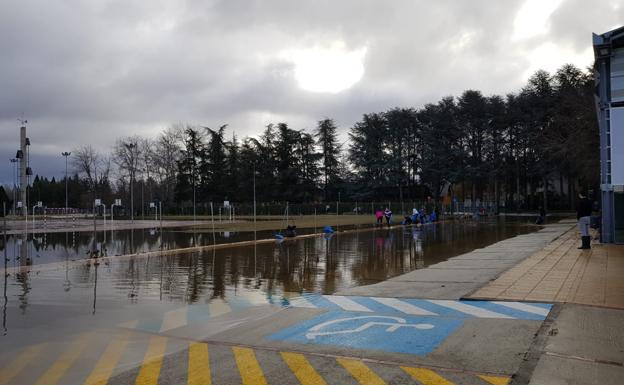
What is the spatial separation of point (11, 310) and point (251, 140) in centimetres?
8061

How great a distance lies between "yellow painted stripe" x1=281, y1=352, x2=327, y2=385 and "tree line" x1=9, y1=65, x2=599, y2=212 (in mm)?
62491

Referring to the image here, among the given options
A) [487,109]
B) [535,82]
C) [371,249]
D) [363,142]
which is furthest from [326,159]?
[371,249]

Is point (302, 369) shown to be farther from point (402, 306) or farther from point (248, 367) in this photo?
point (402, 306)

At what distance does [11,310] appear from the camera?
30.7 ft

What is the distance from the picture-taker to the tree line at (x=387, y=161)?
68500 millimetres

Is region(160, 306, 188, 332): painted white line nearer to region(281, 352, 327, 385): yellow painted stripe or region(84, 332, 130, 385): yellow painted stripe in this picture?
region(84, 332, 130, 385): yellow painted stripe

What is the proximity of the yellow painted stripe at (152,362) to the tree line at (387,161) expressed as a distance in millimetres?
62505

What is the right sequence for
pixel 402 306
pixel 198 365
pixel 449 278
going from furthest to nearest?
pixel 449 278 < pixel 402 306 < pixel 198 365

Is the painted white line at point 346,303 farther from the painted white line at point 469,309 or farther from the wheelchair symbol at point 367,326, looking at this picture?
the painted white line at point 469,309

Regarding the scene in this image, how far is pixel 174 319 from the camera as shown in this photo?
8.38m

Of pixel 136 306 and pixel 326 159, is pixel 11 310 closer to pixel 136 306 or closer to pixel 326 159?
pixel 136 306

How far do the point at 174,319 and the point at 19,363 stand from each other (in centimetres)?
→ 253

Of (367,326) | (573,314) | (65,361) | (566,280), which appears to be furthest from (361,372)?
(566,280)

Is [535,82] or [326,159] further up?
[535,82]
